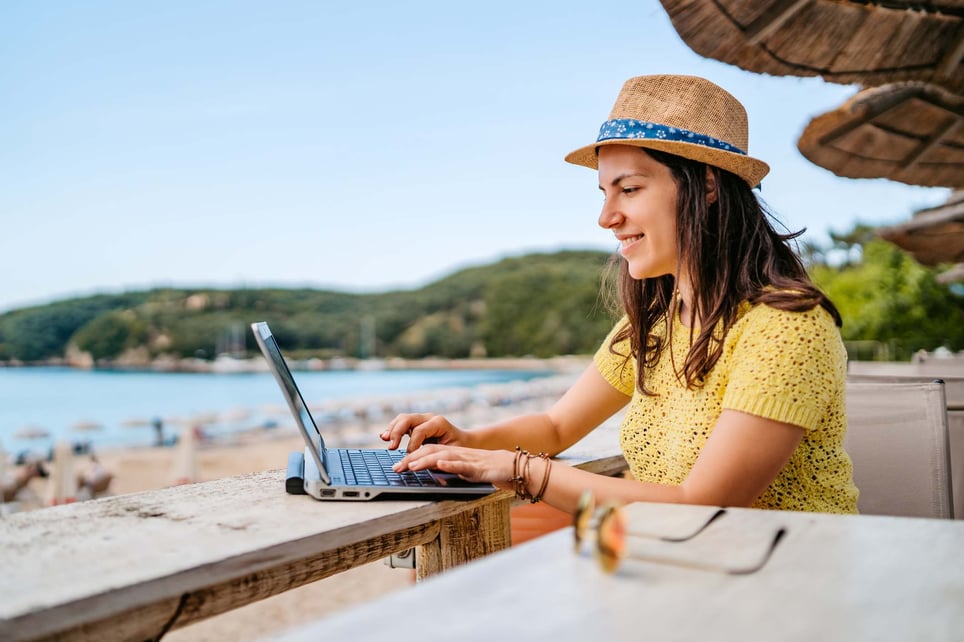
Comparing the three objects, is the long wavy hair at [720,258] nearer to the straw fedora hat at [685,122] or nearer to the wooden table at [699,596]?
the straw fedora hat at [685,122]

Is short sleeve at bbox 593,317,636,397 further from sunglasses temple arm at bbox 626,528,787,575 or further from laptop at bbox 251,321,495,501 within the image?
sunglasses temple arm at bbox 626,528,787,575

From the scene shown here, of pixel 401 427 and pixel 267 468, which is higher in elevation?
pixel 401 427

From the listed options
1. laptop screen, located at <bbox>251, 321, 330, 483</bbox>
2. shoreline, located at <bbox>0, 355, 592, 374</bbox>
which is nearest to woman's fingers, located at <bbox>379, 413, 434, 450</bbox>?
laptop screen, located at <bbox>251, 321, 330, 483</bbox>

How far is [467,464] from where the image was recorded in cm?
124

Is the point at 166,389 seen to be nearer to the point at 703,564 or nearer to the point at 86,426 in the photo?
the point at 86,426

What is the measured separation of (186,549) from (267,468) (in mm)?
9334

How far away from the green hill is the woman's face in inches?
1356

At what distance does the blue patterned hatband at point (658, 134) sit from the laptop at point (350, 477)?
68cm

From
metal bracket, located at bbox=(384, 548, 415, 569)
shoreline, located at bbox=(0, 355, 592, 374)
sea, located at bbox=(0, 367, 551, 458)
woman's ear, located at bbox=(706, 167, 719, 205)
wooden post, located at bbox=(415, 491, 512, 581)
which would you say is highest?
woman's ear, located at bbox=(706, 167, 719, 205)

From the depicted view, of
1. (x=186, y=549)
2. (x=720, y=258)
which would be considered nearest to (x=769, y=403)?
(x=720, y=258)

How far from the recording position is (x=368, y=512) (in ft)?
3.50

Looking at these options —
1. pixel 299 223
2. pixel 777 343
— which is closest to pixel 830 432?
pixel 777 343

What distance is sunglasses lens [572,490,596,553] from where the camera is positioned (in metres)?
0.70

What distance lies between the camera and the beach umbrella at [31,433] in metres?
16.1
